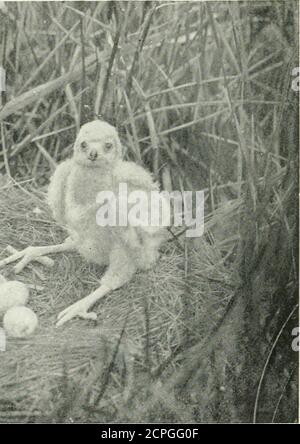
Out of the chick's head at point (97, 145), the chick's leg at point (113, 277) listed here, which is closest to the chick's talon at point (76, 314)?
the chick's leg at point (113, 277)

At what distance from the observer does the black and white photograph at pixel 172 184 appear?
1.40 m

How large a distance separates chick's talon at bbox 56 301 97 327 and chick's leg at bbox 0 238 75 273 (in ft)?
0.39

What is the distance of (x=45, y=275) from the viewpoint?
143 centimetres

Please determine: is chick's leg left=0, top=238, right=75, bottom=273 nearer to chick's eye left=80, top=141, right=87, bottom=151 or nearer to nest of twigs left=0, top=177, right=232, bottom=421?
nest of twigs left=0, top=177, right=232, bottom=421

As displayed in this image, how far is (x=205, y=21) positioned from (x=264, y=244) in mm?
510

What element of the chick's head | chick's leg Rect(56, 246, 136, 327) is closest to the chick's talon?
chick's leg Rect(56, 246, 136, 327)

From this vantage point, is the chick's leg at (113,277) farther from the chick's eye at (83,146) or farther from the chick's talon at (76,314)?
the chick's eye at (83,146)

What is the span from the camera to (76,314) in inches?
54.7

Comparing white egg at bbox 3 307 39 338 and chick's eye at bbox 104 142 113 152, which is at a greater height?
chick's eye at bbox 104 142 113 152

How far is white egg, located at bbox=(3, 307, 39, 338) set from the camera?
136 centimetres

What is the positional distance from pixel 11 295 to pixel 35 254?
113mm

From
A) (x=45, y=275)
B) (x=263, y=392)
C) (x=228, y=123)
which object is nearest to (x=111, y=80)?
(x=228, y=123)

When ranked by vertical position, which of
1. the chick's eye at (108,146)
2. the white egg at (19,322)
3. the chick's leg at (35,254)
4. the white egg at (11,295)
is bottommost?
the white egg at (19,322)

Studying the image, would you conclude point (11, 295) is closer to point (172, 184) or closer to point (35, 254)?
point (35, 254)
